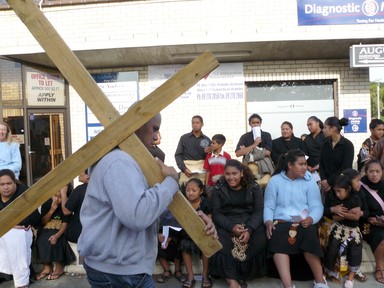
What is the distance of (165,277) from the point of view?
478cm

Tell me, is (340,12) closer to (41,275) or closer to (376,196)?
(376,196)

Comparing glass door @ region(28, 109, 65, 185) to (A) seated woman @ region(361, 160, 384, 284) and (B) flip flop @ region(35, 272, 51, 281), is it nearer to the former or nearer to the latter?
(B) flip flop @ region(35, 272, 51, 281)

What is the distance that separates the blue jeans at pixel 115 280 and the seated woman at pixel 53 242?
3.14 metres

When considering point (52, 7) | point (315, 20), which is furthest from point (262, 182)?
point (52, 7)

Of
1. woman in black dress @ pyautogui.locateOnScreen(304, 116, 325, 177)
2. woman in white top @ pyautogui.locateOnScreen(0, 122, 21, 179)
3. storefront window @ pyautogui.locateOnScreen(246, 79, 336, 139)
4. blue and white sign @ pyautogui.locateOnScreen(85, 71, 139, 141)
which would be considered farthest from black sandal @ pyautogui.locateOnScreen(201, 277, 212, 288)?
blue and white sign @ pyautogui.locateOnScreen(85, 71, 139, 141)

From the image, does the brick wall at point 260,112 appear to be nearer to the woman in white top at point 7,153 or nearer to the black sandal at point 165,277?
the woman in white top at point 7,153

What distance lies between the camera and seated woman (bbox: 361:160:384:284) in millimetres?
4609

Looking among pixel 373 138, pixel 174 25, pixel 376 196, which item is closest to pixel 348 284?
pixel 376 196

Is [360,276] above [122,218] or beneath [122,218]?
beneath

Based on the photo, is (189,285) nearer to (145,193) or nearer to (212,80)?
(145,193)

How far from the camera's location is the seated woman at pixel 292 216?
14.2 ft

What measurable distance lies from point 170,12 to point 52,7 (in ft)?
8.07

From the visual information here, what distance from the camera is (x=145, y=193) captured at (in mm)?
1809

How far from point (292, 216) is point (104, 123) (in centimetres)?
318
